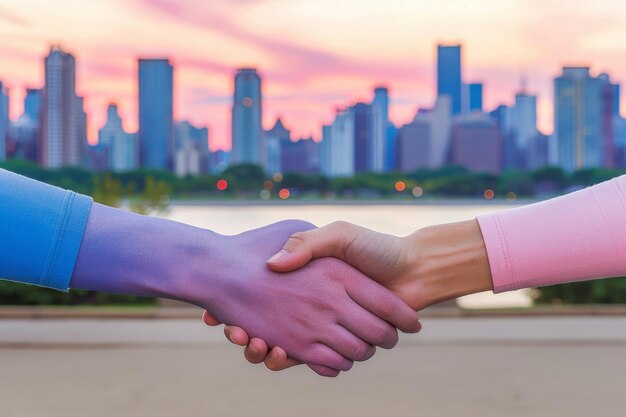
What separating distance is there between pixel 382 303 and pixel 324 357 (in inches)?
9.0

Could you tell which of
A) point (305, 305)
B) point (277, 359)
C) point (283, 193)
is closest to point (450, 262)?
point (305, 305)

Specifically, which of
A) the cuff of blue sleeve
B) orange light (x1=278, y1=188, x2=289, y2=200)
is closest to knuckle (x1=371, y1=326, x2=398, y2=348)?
the cuff of blue sleeve

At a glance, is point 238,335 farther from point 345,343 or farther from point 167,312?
point 167,312

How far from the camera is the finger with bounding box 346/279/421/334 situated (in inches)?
92.9

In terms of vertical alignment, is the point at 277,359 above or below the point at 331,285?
below

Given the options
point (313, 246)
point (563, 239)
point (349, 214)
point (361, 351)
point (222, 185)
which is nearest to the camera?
point (563, 239)

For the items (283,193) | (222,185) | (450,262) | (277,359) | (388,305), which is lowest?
(277,359)

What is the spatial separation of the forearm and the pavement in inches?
136

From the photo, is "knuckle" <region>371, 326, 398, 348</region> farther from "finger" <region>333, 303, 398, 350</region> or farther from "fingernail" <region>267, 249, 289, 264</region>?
"fingernail" <region>267, 249, 289, 264</region>


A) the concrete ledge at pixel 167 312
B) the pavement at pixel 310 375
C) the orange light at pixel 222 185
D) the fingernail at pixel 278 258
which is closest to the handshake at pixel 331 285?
the fingernail at pixel 278 258

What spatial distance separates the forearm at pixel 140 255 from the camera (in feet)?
6.94

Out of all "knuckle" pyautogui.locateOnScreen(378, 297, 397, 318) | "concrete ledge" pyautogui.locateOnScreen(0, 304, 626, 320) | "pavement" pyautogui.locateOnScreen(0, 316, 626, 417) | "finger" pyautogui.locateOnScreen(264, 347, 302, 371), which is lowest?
"pavement" pyautogui.locateOnScreen(0, 316, 626, 417)

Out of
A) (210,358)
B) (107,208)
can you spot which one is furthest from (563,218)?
(210,358)

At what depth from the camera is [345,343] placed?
7.77 feet
